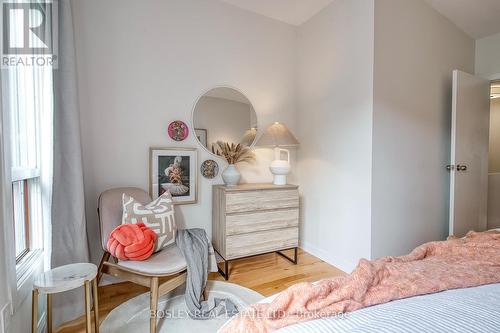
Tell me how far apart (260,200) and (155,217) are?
92cm

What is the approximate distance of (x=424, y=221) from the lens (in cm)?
246

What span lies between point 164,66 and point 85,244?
1.61m

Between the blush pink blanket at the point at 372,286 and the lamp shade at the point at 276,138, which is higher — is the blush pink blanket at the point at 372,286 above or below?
below

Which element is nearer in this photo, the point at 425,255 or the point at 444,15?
the point at 425,255

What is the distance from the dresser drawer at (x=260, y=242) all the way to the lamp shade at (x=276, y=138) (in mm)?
848

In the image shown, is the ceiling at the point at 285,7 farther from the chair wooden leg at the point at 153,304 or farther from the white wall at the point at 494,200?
the white wall at the point at 494,200

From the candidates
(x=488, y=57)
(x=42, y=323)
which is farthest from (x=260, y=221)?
(x=488, y=57)

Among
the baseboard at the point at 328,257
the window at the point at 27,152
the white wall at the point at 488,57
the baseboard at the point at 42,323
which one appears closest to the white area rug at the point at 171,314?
the baseboard at the point at 42,323

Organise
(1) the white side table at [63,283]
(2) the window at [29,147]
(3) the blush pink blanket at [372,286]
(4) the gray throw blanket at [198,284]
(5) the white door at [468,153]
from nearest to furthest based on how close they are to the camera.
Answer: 1. (3) the blush pink blanket at [372,286]
2. (1) the white side table at [63,283]
3. (2) the window at [29,147]
4. (4) the gray throw blanket at [198,284]
5. (5) the white door at [468,153]

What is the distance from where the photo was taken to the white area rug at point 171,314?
1525 millimetres

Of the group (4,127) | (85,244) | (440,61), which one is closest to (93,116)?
(4,127)

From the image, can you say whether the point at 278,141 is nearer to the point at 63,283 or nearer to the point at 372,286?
the point at 372,286

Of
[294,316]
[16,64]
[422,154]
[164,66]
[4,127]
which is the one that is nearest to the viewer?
[294,316]

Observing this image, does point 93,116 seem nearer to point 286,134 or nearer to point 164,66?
point 164,66
